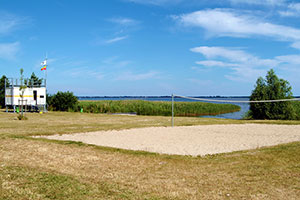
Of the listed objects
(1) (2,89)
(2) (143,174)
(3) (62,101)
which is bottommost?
(2) (143,174)

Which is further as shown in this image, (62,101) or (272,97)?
(62,101)

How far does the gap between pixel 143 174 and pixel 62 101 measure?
936 inches

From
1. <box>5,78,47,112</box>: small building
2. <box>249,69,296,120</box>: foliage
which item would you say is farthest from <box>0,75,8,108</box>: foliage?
<box>249,69,296,120</box>: foliage

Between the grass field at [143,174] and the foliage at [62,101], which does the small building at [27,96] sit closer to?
the foliage at [62,101]

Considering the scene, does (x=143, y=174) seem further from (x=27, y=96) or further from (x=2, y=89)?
(x=2, y=89)

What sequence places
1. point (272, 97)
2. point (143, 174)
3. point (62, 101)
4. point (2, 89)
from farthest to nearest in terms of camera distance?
point (2, 89), point (62, 101), point (272, 97), point (143, 174)

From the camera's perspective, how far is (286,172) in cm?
556

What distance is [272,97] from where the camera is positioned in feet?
72.5

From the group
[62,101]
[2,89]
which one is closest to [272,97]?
[62,101]

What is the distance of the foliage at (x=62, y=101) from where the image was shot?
27.9m

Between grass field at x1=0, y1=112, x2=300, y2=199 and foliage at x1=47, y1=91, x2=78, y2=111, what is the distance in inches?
798

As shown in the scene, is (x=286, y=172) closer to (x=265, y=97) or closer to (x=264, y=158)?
(x=264, y=158)

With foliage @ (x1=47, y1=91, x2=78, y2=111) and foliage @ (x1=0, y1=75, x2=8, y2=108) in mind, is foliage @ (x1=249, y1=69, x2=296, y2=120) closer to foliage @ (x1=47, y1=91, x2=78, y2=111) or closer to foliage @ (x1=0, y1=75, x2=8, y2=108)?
foliage @ (x1=47, y1=91, x2=78, y2=111)

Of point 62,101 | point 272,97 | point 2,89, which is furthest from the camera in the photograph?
point 2,89
